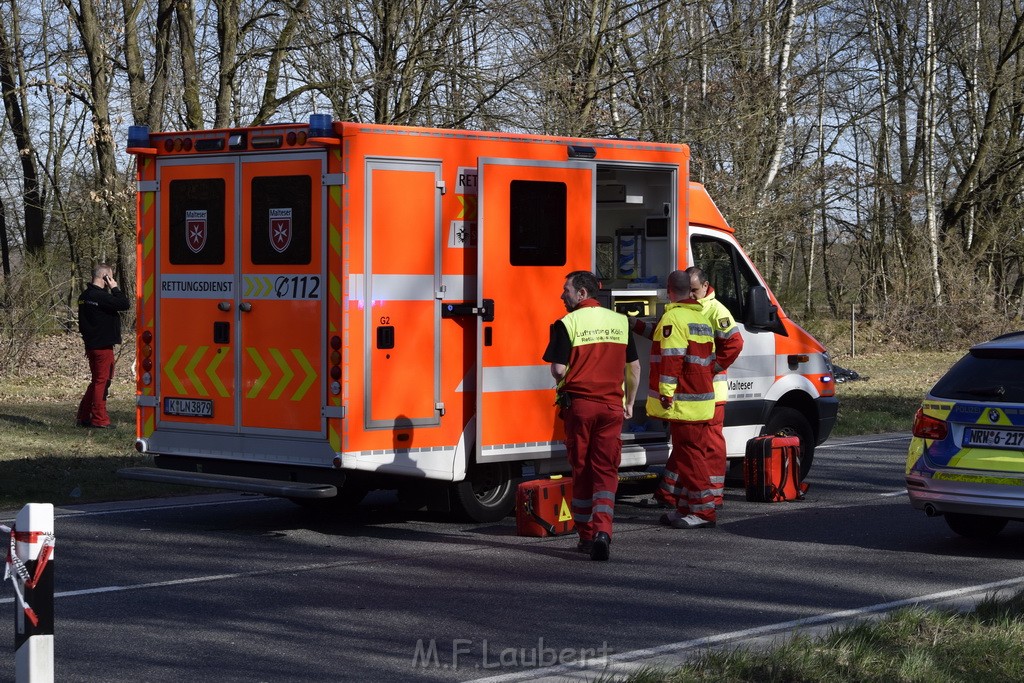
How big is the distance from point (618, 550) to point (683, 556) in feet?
1.57

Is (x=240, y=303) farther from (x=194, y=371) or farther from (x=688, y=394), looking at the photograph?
(x=688, y=394)

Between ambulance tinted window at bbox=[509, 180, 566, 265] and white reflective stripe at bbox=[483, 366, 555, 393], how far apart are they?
2.57ft

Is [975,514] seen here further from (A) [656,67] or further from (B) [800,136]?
(B) [800,136]

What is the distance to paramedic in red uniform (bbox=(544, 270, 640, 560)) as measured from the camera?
29.4ft

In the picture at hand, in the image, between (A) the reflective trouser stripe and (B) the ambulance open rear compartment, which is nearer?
(B) the ambulance open rear compartment

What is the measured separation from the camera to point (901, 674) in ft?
19.0

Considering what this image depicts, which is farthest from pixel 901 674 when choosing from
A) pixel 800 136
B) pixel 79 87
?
pixel 800 136

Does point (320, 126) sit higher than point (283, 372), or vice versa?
point (320, 126)

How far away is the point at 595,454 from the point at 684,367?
1.50 m

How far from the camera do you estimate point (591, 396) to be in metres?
9.02

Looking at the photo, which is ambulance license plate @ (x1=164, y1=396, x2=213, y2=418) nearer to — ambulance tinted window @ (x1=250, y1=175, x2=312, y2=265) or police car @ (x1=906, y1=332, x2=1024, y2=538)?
ambulance tinted window @ (x1=250, y1=175, x2=312, y2=265)

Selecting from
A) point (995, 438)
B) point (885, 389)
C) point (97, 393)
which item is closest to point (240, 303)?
point (995, 438)

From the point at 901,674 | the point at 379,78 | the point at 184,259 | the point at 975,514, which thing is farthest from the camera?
the point at 379,78

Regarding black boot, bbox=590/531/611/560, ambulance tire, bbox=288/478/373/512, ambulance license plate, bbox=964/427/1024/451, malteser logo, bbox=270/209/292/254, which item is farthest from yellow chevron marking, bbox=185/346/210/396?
ambulance license plate, bbox=964/427/1024/451
